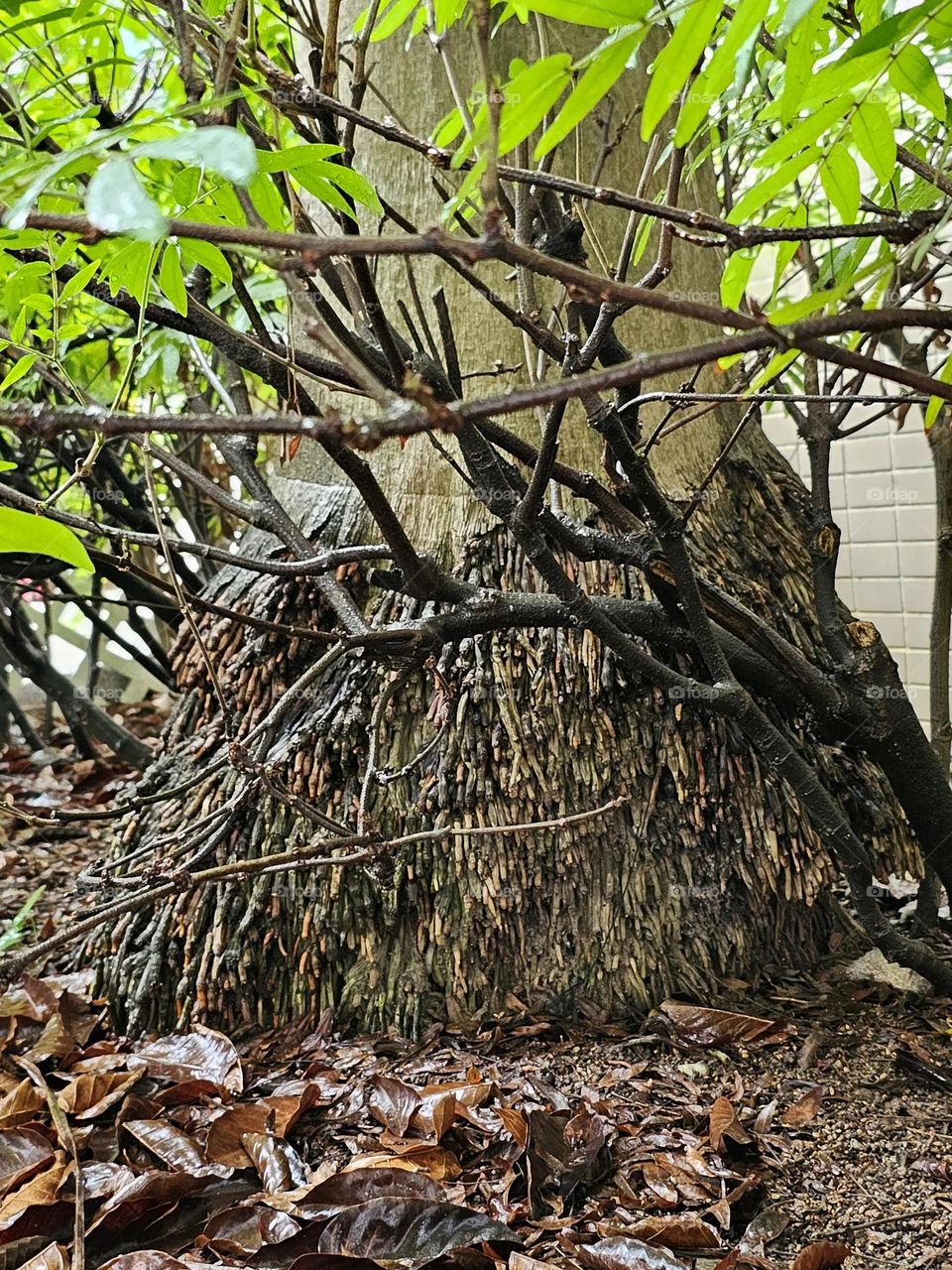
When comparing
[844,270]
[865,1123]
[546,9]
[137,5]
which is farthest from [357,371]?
[865,1123]

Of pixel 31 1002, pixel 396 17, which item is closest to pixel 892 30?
pixel 396 17

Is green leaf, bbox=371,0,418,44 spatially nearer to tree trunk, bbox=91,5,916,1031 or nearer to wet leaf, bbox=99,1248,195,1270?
tree trunk, bbox=91,5,916,1031

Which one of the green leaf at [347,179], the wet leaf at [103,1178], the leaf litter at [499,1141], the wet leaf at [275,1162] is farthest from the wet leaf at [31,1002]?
the green leaf at [347,179]

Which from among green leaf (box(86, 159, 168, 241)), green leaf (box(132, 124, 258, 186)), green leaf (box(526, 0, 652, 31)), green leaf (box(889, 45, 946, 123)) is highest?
green leaf (box(889, 45, 946, 123))

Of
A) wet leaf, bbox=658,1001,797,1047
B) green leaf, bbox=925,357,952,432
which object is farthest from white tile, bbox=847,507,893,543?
green leaf, bbox=925,357,952,432

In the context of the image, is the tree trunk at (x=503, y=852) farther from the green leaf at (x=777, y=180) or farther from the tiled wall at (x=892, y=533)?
the tiled wall at (x=892, y=533)

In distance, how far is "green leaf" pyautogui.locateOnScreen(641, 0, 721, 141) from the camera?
0.56 meters

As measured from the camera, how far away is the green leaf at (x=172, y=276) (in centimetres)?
89

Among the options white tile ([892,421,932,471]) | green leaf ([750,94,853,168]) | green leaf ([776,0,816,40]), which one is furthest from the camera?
white tile ([892,421,932,471])

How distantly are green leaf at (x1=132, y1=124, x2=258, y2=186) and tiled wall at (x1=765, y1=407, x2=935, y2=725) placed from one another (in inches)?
127

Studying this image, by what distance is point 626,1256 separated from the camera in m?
1.00

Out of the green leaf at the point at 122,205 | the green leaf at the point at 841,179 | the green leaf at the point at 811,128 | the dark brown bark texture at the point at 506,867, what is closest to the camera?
the green leaf at the point at 122,205

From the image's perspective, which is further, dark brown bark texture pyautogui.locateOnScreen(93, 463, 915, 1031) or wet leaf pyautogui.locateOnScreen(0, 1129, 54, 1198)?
dark brown bark texture pyautogui.locateOnScreen(93, 463, 915, 1031)

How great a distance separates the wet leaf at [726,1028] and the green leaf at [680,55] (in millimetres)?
1222
